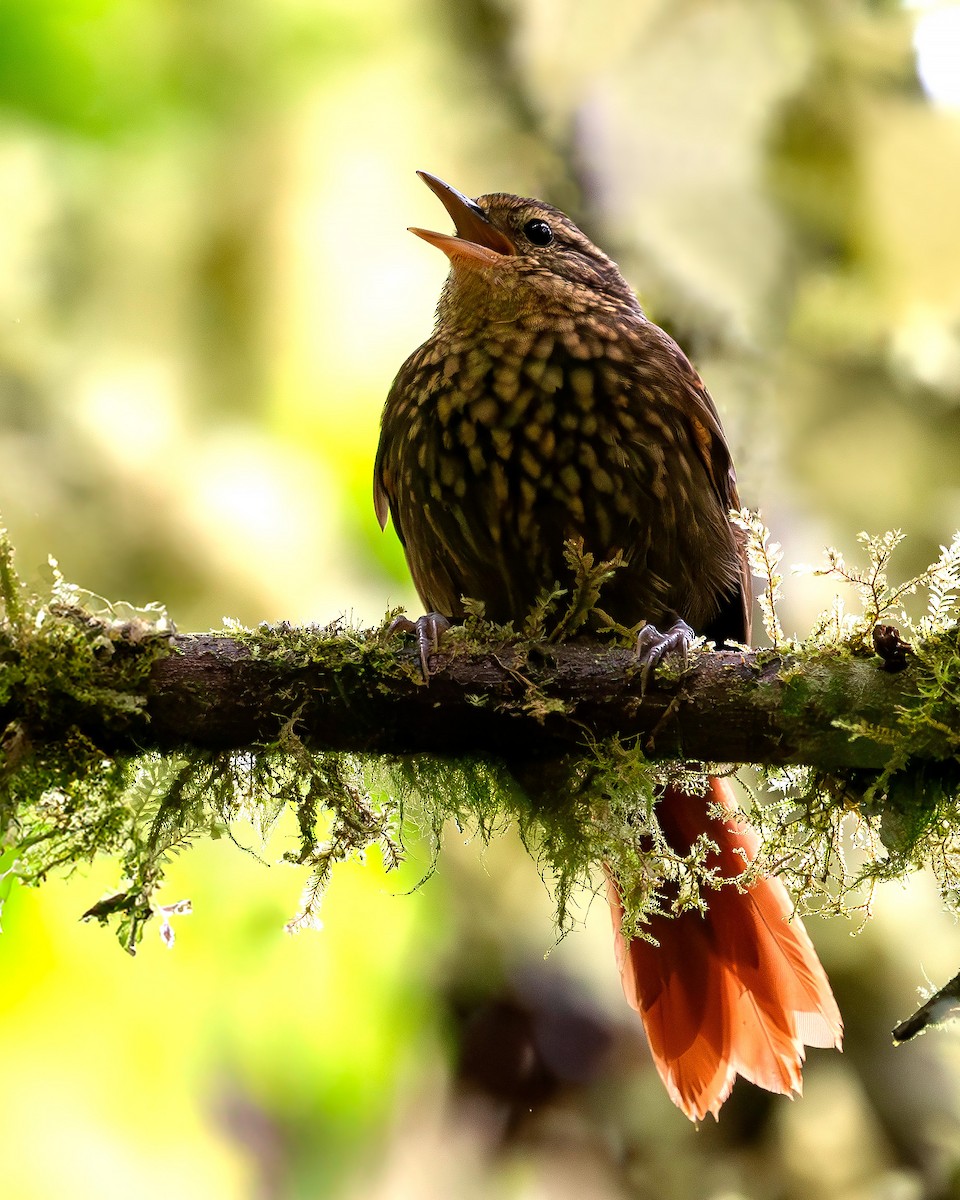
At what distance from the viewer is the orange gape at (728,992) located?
238 centimetres

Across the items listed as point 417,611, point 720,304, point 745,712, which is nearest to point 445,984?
point 417,611

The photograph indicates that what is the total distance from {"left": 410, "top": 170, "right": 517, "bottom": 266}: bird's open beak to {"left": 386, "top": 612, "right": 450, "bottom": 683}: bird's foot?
992 millimetres

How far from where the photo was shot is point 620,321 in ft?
9.20

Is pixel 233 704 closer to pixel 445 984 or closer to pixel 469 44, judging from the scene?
pixel 445 984

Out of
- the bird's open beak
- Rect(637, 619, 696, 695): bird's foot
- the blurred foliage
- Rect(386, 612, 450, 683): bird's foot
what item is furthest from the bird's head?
Rect(637, 619, 696, 695): bird's foot

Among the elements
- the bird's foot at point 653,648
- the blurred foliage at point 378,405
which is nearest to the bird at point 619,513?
the bird's foot at point 653,648

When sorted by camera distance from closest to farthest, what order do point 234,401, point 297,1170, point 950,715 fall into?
point 950,715, point 297,1170, point 234,401

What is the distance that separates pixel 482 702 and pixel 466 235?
1559 mm

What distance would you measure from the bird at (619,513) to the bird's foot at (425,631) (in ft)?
0.67

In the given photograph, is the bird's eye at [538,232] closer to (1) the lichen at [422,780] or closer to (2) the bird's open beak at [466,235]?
(2) the bird's open beak at [466,235]

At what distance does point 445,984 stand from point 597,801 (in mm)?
1276

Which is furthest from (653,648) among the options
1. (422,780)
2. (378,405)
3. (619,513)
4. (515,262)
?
(378,405)

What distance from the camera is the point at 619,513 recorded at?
259 cm

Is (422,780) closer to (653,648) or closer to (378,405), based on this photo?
(653,648)
